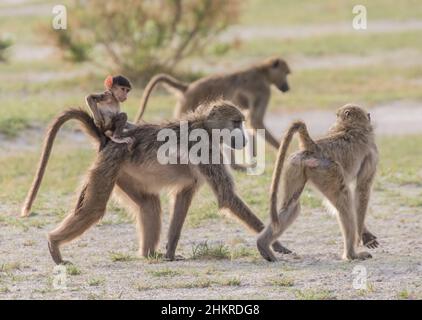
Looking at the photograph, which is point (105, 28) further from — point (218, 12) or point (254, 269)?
point (254, 269)

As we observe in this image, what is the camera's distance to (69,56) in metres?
20.9

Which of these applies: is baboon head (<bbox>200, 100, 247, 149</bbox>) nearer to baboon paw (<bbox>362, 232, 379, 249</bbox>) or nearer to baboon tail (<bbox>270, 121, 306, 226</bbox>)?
baboon tail (<bbox>270, 121, 306, 226</bbox>)

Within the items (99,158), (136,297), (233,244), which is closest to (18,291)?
(136,297)

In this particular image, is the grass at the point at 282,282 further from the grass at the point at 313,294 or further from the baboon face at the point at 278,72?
the baboon face at the point at 278,72

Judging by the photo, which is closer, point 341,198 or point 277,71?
point 341,198

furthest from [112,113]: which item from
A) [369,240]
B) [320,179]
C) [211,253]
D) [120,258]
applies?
[369,240]

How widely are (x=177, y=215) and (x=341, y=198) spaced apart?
1.31 m

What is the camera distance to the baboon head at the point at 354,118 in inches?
340

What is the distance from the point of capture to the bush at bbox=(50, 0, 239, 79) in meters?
20.7

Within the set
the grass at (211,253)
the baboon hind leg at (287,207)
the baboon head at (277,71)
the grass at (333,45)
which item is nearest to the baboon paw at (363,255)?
the baboon hind leg at (287,207)

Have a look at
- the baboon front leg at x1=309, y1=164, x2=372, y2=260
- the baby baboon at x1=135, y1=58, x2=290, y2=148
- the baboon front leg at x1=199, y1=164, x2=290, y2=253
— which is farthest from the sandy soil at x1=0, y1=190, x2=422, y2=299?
the baby baboon at x1=135, y1=58, x2=290, y2=148

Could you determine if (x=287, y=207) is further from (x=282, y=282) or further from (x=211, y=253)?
(x=282, y=282)

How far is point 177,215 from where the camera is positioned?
8438 millimetres

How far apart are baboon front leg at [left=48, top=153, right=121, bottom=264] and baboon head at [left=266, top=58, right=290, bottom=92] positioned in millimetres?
6826
